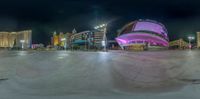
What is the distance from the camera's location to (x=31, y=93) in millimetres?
8086

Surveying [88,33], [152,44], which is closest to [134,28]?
[152,44]

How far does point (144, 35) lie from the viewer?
89.3 m

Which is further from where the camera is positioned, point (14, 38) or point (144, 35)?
point (14, 38)

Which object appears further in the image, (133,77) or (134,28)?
(134,28)

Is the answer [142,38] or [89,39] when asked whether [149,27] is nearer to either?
[142,38]

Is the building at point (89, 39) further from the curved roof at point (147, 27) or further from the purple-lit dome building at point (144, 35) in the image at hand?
the curved roof at point (147, 27)

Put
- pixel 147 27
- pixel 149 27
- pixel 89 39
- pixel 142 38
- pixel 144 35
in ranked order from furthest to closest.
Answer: pixel 89 39 < pixel 147 27 < pixel 149 27 < pixel 142 38 < pixel 144 35

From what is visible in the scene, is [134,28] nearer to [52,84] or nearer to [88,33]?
[88,33]

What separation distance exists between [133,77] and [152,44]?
77.1 m

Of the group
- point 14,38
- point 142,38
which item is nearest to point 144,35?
point 142,38


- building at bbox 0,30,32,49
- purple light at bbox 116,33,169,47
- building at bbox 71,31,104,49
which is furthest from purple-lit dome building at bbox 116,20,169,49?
building at bbox 0,30,32,49

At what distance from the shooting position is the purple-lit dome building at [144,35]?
3455 inches

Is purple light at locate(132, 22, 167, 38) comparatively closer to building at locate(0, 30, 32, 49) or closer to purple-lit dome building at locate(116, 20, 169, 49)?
purple-lit dome building at locate(116, 20, 169, 49)

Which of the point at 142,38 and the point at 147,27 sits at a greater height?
the point at 147,27
